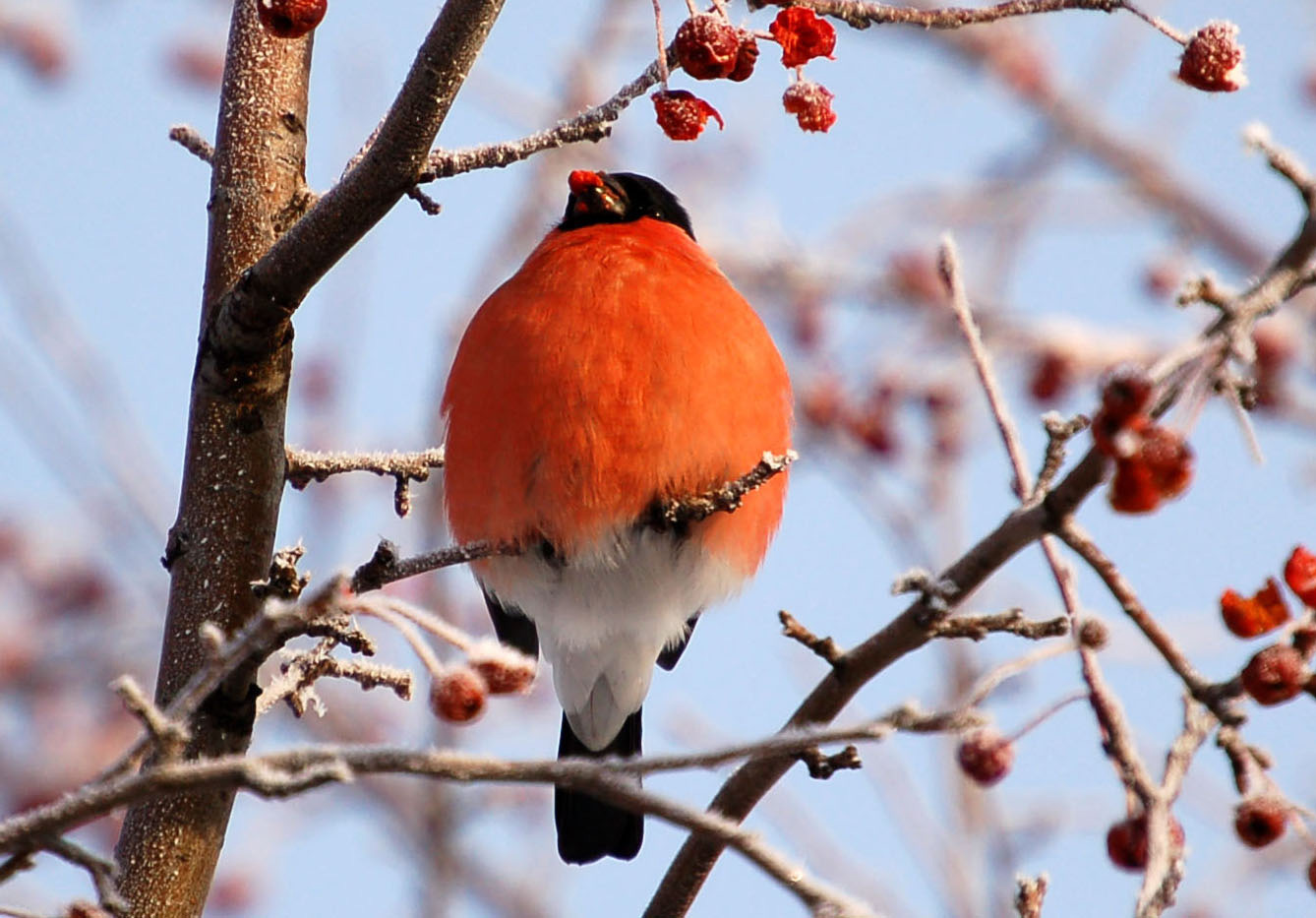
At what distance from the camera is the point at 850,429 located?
4031 mm

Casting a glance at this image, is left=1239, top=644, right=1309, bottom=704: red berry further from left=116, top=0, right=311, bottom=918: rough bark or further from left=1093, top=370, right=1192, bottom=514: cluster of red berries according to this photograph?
left=116, top=0, right=311, bottom=918: rough bark

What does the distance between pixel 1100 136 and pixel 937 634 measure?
166 inches

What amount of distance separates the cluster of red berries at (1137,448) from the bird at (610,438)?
1368mm

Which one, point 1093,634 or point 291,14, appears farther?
point 291,14

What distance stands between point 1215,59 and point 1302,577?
619mm

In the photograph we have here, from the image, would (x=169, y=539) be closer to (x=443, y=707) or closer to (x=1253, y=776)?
(x=443, y=707)

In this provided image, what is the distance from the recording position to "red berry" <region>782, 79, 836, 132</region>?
1943 mm

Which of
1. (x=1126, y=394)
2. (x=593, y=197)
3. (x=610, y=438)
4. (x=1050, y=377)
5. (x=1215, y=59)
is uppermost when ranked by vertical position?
(x=1050, y=377)

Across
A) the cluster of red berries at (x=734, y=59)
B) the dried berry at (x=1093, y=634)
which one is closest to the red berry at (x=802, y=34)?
the cluster of red berries at (x=734, y=59)

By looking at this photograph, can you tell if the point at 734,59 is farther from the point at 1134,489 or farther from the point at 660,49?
the point at 1134,489

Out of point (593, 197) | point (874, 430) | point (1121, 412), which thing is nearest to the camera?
point (1121, 412)

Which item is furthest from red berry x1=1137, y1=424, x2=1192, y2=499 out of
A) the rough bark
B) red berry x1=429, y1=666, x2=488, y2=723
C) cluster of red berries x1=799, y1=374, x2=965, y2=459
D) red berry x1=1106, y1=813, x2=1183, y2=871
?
cluster of red berries x1=799, y1=374, x2=965, y2=459

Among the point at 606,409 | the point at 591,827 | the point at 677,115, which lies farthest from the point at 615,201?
the point at 677,115

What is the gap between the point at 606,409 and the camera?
2.56m
